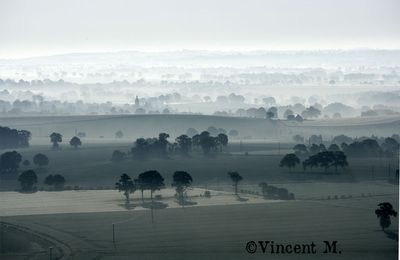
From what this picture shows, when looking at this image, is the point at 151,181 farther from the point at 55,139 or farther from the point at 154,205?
the point at 55,139

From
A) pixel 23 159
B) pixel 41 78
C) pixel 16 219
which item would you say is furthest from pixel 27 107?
pixel 16 219

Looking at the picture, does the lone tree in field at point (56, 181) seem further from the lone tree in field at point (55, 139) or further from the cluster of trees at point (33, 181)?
the lone tree in field at point (55, 139)

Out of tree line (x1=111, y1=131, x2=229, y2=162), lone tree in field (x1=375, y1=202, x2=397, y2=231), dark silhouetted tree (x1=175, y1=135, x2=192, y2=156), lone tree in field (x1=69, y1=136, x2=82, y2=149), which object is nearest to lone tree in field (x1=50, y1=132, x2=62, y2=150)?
lone tree in field (x1=69, y1=136, x2=82, y2=149)

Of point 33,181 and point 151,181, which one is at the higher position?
point 33,181


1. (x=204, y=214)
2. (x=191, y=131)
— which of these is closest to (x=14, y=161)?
(x=204, y=214)

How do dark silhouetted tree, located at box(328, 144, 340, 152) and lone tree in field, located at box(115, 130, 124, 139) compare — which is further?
lone tree in field, located at box(115, 130, 124, 139)

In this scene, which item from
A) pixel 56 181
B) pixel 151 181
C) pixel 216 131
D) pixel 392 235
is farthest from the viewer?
pixel 216 131

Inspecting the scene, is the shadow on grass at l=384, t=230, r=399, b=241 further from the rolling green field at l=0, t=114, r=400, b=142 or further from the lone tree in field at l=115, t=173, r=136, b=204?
the rolling green field at l=0, t=114, r=400, b=142
